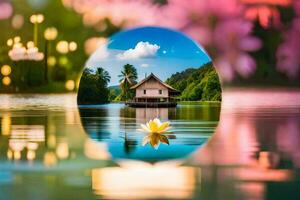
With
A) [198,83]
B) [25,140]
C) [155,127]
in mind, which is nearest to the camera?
[25,140]

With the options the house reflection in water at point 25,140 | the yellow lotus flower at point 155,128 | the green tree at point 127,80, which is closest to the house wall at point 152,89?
the green tree at point 127,80

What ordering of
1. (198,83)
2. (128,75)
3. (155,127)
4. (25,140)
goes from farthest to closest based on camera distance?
(198,83), (128,75), (155,127), (25,140)

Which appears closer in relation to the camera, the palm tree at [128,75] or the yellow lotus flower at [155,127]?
the yellow lotus flower at [155,127]

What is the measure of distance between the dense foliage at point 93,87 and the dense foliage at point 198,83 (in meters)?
0.50

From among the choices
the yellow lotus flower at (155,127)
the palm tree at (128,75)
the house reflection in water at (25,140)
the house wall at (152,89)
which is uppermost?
the palm tree at (128,75)

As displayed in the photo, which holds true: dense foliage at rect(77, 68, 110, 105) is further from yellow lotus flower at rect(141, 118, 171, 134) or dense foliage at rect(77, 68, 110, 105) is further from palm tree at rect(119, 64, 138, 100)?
yellow lotus flower at rect(141, 118, 171, 134)

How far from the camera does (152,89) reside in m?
4.73

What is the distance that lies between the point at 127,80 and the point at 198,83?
0.54 m

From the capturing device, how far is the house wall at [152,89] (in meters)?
4.71

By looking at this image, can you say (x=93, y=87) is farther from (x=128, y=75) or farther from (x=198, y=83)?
(x=198, y=83)

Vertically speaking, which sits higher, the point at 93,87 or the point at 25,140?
the point at 93,87

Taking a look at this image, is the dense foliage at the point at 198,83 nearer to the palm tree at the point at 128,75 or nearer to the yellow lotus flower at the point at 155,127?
the palm tree at the point at 128,75

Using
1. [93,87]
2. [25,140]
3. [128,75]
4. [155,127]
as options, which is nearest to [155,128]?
[155,127]

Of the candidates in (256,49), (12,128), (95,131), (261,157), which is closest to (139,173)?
(261,157)
